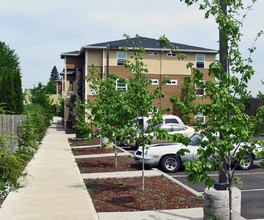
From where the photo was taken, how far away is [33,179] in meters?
12.6

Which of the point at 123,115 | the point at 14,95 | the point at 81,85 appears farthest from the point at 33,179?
the point at 81,85

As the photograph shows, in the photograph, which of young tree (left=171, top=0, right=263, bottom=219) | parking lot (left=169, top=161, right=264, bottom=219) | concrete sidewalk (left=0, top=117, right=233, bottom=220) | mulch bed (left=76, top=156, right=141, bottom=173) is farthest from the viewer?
mulch bed (left=76, top=156, right=141, bottom=173)

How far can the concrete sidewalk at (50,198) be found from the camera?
8320 mm

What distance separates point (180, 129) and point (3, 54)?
49.4m

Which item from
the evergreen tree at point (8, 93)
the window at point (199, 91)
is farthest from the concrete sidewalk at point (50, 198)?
the evergreen tree at point (8, 93)

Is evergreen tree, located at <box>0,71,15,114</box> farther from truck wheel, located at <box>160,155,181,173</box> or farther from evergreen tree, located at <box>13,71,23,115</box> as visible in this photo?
truck wheel, located at <box>160,155,181,173</box>

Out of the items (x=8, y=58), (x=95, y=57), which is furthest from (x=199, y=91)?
(x=8, y=58)

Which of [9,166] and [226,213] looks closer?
[226,213]

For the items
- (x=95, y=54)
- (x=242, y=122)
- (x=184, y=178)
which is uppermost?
(x=95, y=54)


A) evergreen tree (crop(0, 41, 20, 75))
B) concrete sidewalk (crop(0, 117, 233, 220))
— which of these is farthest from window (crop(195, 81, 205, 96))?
evergreen tree (crop(0, 41, 20, 75))

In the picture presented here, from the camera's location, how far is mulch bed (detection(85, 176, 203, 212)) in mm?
9227

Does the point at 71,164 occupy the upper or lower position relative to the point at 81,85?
lower

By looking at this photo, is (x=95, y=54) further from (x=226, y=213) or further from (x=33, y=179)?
(x=226, y=213)

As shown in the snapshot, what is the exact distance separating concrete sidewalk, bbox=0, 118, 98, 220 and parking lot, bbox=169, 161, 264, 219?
9.98 ft
